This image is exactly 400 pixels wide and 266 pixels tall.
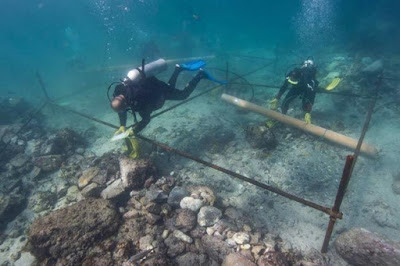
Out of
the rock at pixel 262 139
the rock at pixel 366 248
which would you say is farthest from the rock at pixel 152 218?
the rock at pixel 262 139

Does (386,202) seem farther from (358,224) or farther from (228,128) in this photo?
(228,128)

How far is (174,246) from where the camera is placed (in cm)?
397

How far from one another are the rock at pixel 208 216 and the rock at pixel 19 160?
19.3 ft

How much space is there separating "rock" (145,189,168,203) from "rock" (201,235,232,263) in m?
1.13

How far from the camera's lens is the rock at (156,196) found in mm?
4703

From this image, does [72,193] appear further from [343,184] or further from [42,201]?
[343,184]

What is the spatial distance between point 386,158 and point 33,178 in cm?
879

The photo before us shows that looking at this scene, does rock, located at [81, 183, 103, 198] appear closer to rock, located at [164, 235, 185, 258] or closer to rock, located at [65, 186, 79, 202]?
rock, located at [65, 186, 79, 202]

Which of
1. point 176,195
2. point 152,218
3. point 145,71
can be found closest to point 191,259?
point 152,218

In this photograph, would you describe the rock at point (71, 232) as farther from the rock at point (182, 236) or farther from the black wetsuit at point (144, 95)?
the black wetsuit at point (144, 95)

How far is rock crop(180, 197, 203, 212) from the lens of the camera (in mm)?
4587

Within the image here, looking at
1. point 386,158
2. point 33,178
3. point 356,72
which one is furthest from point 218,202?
point 356,72

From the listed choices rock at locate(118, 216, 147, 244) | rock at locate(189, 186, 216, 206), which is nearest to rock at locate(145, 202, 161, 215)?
rock at locate(118, 216, 147, 244)

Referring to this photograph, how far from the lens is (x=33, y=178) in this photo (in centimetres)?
672
